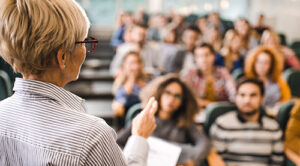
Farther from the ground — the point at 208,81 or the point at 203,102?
the point at 208,81

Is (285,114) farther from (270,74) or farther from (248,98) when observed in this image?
(270,74)

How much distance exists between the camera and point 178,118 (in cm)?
176

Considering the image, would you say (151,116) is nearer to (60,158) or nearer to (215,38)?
(60,158)

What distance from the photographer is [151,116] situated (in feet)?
2.65

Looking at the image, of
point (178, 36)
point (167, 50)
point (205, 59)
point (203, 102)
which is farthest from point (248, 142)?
point (178, 36)

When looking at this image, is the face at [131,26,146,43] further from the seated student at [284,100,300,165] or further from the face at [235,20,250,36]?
the seated student at [284,100,300,165]

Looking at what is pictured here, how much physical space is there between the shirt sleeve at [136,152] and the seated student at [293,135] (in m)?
1.43

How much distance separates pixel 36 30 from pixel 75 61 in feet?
0.35

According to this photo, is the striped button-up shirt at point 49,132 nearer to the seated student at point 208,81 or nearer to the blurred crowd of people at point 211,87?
the blurred crowd of people at point 211,87

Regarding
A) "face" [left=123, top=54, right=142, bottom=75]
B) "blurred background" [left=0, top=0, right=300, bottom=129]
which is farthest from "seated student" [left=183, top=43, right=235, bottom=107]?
"face" [left=123, top=54, right=142, bottom=75]

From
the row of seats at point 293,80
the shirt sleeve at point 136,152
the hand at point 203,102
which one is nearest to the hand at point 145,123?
the shirt sleeve at point 136,152

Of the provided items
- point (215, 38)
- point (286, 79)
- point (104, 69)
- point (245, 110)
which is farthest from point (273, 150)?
point (104, 69)

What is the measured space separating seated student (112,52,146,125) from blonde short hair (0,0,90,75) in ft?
6.04

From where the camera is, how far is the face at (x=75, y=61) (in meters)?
0.57
